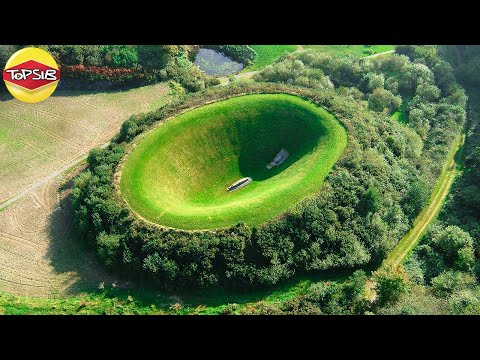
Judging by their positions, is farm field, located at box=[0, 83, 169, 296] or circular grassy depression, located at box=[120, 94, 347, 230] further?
circular grassy depression, located at box=[120, 94, 347, 230]

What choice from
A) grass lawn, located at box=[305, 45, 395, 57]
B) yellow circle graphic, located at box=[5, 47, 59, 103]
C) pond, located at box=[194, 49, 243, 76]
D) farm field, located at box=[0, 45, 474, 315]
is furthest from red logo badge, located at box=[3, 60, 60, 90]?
grass lawn, located at box=[305, 45, 395, 57]

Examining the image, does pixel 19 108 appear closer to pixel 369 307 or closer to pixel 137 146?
pixel 137 146

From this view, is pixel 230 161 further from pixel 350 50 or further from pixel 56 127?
pixel 350 50

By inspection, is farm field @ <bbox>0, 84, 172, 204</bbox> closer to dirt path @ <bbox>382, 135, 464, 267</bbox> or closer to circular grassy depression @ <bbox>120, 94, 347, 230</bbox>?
circular grassy depression @ <bbox>120, 94, 347, 230</bbox>

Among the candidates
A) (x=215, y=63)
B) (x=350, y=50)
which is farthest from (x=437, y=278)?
(x=350, y=50)

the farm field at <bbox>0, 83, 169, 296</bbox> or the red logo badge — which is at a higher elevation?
the red logo badge

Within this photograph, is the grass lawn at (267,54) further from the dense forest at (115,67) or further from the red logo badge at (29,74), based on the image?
the red logo badge at (29,74)
